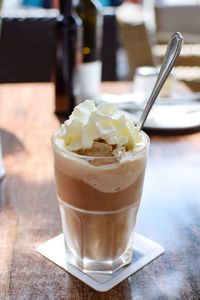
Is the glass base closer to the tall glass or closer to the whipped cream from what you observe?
the tall glass

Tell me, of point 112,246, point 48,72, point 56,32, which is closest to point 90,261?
point 112,246

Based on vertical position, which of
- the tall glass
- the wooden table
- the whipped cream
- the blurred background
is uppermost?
the whipped cream

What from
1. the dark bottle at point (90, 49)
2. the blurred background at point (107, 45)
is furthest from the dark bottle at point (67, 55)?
the blurred background at point (107, 45)

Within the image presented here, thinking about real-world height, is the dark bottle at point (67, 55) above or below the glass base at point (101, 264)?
above

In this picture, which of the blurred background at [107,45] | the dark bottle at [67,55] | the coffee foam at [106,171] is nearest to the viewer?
the coffee foam at [106,171]

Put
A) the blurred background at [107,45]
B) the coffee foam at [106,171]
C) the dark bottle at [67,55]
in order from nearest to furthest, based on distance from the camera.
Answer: the coffee foam at [106,171] < the dark bottle at [67,55] < the blurred background at [107,45]

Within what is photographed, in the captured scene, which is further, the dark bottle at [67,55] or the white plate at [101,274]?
the dark bottle at [67,55]

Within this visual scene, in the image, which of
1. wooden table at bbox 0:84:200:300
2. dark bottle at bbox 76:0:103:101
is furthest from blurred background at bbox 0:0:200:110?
wooden table at bbox 0:84:200:300

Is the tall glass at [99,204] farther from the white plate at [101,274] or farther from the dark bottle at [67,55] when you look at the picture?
the dark bottle at [67,55]
